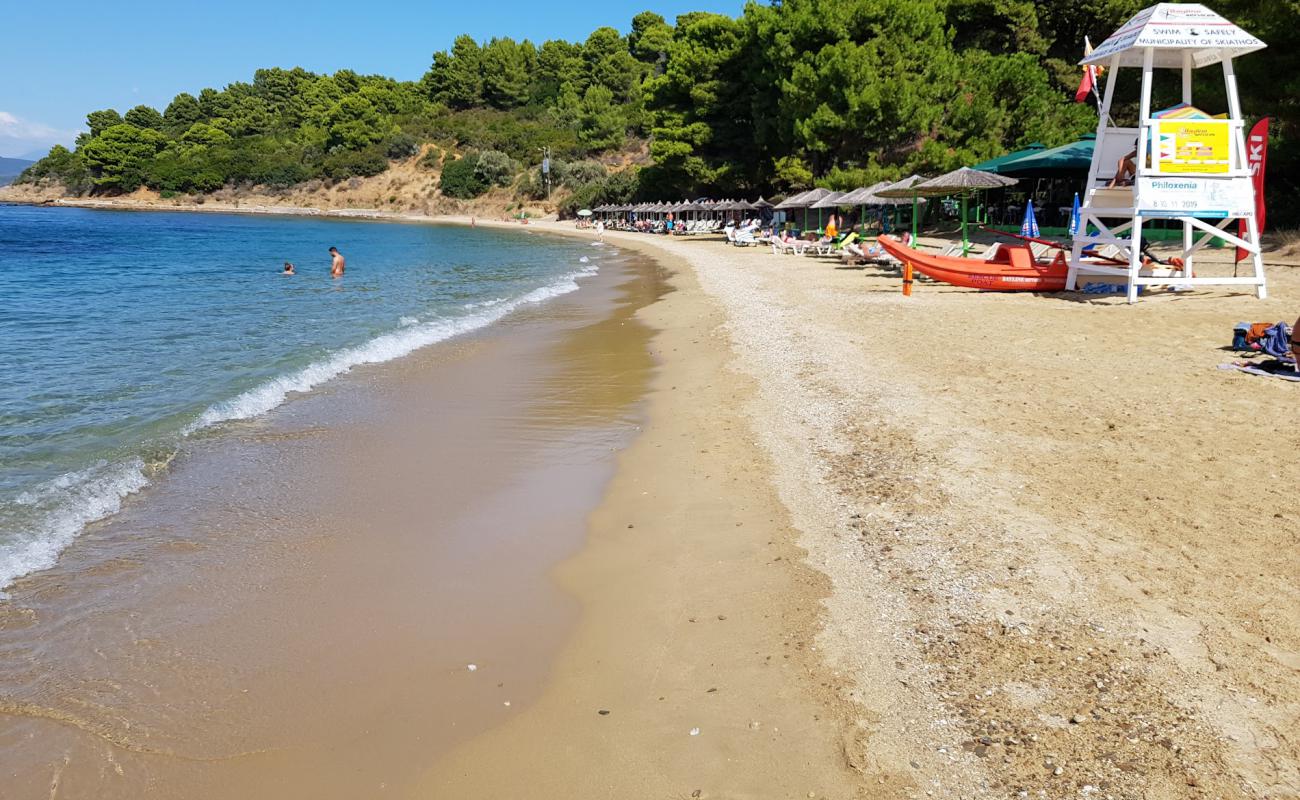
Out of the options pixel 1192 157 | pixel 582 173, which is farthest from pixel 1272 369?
pixel 582 173

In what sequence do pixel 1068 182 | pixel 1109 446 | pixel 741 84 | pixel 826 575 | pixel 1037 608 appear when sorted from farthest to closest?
pixel 741 84 → pixel 1068 182 → pixel 1109 446 → pixel 826 575 → pixel 1037 608

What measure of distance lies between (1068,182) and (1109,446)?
75.0 feet

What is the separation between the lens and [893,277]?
17016 mm

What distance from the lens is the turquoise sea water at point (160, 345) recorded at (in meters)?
5.91

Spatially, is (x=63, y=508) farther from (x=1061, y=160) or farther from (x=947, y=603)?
(x=1061, y=160)

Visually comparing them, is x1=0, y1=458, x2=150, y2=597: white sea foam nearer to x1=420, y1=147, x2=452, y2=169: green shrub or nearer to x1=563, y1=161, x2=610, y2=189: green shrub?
x1=563, y1=161, x2=610, y2=189: green shrub

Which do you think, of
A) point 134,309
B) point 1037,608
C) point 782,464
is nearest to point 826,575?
point 1037,608

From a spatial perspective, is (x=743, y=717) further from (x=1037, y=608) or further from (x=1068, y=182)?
(x=1068, y=182)

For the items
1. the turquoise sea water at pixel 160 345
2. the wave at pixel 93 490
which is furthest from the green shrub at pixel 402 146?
the wave at pixel 93 490

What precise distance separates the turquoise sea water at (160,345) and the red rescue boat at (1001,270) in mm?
7877

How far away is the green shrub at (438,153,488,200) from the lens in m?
85.5

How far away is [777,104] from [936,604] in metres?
39.8

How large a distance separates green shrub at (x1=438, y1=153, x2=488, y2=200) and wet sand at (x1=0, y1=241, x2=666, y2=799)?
8275cm

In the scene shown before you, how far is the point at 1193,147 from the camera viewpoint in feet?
34.7
